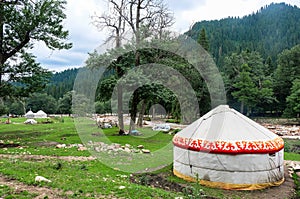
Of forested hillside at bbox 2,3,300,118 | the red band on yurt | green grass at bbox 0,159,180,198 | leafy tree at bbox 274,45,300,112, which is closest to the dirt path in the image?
green grass at bbox 0,159,180,198

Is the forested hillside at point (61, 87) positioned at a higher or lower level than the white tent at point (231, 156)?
higher

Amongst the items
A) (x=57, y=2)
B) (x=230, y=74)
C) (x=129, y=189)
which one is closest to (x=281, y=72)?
(x=230, y=74)

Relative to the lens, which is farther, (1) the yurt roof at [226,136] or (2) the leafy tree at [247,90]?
(2) the leafy tree at [247,90]

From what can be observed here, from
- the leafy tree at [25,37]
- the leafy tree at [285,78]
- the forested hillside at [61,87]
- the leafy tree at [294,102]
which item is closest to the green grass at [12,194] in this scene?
the leafy tree at [25,37]

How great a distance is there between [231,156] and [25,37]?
1410 centimetres

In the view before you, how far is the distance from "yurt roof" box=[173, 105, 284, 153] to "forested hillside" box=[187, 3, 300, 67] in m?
84.1

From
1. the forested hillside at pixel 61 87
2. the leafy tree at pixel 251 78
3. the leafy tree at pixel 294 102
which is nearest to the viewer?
the leafy tree at pixel 294 102

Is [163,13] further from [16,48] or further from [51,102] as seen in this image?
[51,102]

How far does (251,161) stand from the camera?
809cm


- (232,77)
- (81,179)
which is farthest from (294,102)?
(81,179)

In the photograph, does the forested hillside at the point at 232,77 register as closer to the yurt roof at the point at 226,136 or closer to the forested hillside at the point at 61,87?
the forested hillside at the point at 61,87

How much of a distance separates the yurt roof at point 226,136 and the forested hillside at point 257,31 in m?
84.1

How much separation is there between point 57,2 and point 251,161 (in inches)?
595

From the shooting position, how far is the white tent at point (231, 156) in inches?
318
